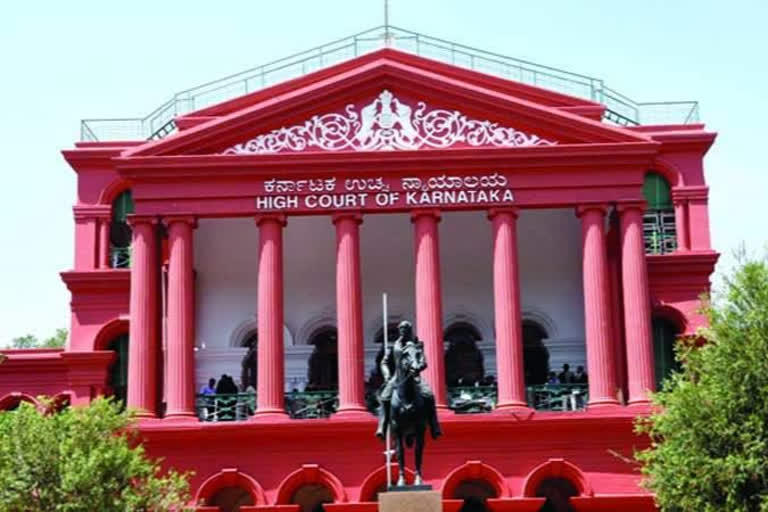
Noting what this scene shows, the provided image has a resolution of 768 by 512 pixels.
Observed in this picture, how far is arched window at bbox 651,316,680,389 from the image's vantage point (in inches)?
1758

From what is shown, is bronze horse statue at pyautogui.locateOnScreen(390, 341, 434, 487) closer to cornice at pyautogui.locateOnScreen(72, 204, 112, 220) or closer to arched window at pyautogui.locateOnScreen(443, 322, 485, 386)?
arched window at pyautogui.locateOnScreen(443, 322, 485, 386)

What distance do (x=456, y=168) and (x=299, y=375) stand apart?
8.95m

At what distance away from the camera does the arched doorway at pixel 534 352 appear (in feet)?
151

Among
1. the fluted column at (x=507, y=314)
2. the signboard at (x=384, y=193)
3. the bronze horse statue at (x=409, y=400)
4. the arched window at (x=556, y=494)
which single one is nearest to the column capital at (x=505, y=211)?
the fluted column at (x=507, y=314)

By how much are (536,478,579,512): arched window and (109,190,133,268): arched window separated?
50.3 ft

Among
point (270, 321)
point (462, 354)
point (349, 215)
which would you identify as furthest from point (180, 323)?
point (462, 354)

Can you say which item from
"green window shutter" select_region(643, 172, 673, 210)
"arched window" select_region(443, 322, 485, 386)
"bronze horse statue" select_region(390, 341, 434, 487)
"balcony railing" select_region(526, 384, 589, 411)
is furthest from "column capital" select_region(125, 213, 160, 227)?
"green window shutter" select_region(643, 172, 673, 210)

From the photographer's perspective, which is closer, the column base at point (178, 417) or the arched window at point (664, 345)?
the column base at point (178, 417)

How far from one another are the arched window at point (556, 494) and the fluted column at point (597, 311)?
3734 mm

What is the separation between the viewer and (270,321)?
40.8 m

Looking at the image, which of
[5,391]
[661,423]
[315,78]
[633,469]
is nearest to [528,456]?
[633,469]

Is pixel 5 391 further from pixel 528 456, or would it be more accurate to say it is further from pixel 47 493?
pixel 528 456

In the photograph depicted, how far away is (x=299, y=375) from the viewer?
46000 millimetres

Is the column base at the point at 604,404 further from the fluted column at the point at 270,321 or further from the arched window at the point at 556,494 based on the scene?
the fluted column at the point at 270,321
